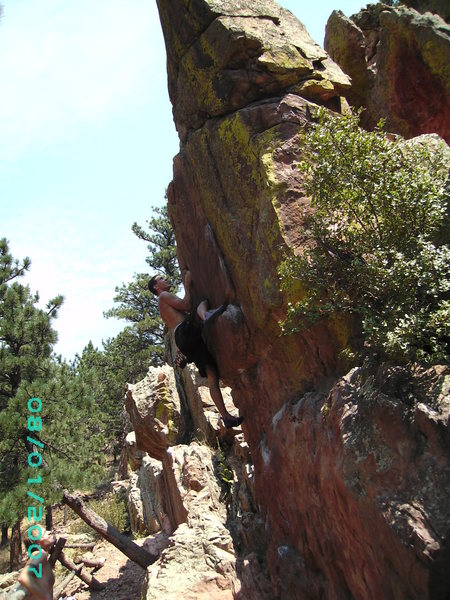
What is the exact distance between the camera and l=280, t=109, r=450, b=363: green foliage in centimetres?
502

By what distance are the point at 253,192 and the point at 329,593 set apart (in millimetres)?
5428

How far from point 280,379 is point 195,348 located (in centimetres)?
176

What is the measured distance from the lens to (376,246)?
5.66 meters

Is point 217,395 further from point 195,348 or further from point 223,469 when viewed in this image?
point 223,469

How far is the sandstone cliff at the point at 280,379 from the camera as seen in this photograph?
4.38m

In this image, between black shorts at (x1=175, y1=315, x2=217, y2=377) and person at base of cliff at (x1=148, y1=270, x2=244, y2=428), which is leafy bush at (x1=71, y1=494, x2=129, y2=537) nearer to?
person at base of cliff at (x1=148, y1=270, x2=244, y2=428)

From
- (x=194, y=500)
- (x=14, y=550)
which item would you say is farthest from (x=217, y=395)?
(x=14, y=550)

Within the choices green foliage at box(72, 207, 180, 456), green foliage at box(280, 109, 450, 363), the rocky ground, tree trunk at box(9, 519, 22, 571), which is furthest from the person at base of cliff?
green foliage at box(72, 207, 180, 456)

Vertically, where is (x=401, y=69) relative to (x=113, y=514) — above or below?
above

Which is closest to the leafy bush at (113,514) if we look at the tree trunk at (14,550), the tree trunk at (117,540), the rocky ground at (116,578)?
the tree trunk at (14,550)

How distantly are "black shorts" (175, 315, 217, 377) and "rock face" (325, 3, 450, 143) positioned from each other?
6.83 m

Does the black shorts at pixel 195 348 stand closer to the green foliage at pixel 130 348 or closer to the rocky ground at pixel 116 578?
the rocky ground at pixel 116 578

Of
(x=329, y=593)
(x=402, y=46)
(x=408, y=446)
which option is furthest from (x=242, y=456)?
(x=402, y=46)

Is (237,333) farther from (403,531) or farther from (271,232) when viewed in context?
(403,531)
